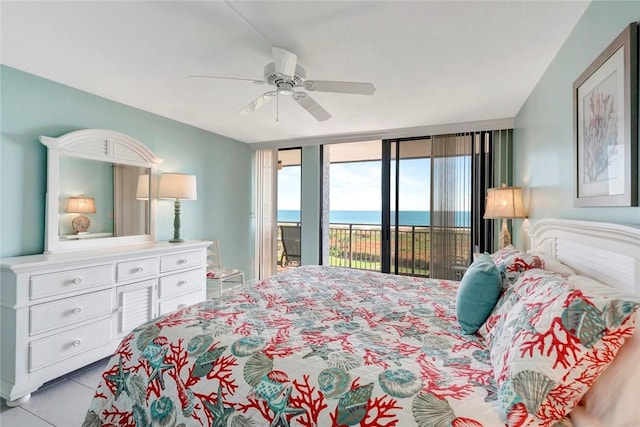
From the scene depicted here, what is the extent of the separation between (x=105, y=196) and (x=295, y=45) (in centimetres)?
242

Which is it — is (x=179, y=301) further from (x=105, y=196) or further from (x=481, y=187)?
(x=481, y=187)

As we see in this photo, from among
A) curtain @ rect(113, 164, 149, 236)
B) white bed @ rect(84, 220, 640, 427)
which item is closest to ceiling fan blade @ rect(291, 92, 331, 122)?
white bed @ rect(84, 220, 640, 427)

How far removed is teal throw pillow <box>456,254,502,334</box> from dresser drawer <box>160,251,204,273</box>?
2.75m

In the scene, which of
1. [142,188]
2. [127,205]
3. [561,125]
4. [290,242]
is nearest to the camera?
[561,125]

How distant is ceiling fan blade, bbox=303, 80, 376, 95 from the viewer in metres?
1.96

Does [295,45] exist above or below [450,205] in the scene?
above

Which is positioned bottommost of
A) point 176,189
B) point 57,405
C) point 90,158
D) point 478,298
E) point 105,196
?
point 57,405

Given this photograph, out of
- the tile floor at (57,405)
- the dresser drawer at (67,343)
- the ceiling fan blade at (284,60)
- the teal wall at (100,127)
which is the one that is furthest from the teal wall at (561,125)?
the teal wall at (100,127)

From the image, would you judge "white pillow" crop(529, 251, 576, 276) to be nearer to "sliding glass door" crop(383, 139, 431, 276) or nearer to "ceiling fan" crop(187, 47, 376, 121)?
"ceiling fan" crop(187, 47, 376, 121)

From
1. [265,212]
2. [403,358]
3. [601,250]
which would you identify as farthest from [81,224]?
[601,250]

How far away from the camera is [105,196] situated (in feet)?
9.94

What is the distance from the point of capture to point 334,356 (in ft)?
3.90

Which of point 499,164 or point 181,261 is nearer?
point 181,261

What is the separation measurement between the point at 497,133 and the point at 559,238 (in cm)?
230
